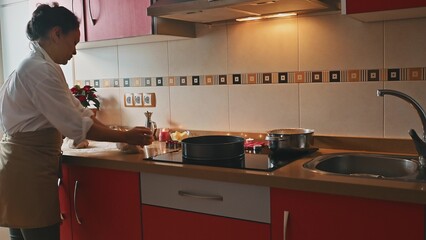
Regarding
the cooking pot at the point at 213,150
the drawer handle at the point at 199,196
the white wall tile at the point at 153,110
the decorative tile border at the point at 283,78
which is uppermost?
the decorative tile border at the point at 283,78

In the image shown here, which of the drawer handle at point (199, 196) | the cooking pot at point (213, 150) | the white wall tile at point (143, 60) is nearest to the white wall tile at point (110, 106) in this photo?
the white wall tile at point (143, 60)

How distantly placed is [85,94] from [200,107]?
73 centimetres

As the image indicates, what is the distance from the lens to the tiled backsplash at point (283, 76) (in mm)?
1748

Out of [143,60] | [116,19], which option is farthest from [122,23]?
[143,60]

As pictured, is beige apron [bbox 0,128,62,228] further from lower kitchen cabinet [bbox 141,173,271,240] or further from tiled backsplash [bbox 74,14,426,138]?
tiled backsplash [bbox 74,14,426,138]

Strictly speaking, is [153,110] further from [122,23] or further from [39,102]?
[39,102]

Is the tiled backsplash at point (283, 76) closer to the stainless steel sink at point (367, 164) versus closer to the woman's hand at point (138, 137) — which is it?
the stainless steel sink at point (367, 164)

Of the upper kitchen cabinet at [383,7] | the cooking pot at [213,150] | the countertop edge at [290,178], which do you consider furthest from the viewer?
the cooking pot at [213,150]

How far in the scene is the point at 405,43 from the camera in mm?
1706

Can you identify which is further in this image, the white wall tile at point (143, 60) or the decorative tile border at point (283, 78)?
the white wall tile at point (143, 60)

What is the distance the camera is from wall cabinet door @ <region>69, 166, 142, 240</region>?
1.77 metres

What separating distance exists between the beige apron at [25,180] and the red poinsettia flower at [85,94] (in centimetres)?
82

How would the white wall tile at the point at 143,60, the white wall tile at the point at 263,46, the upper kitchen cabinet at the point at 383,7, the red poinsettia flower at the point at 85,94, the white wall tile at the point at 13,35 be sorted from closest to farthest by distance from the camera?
the upper kitchen cabinet at the point at 383,7
the white wall tile at the point at 263,46
the white wall tile at the point at 143,60
the red poinsettia flower at the point at 85,94
the white wall tile at the point at 13,35

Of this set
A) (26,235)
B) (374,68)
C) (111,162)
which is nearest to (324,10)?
(374,68)
